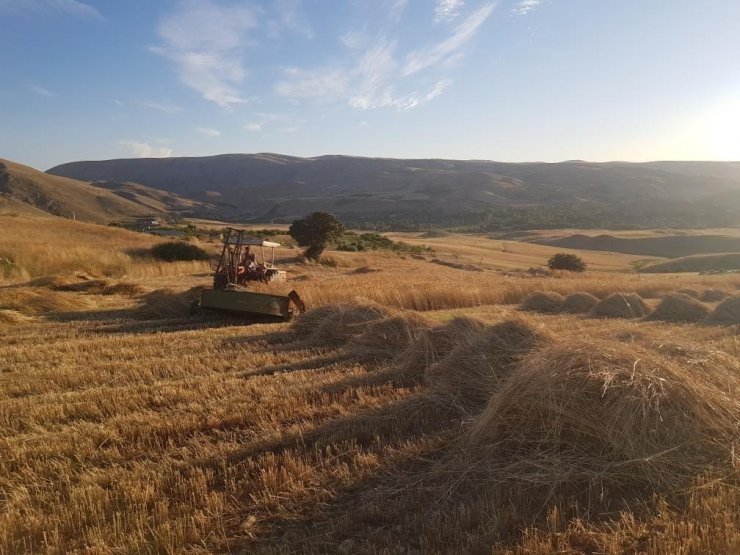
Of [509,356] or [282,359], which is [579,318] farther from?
[282,359]

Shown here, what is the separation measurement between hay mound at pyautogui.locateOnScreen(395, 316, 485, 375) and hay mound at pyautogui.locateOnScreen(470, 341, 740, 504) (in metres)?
2.47

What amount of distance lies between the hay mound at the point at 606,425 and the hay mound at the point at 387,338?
131 inches

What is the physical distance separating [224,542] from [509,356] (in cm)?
471

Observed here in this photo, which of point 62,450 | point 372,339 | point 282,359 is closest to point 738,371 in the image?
point 372,339

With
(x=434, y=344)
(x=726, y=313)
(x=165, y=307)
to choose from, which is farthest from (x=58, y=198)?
(x=726, y=313)

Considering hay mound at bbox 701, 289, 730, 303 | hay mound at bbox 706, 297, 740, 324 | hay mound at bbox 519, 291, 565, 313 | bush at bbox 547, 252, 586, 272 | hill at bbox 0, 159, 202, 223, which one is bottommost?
bush at bbox 547, 252, 586, 272

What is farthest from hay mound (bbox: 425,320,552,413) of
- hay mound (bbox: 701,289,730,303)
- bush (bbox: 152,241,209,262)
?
bush (bbox: 152,241,209,262)

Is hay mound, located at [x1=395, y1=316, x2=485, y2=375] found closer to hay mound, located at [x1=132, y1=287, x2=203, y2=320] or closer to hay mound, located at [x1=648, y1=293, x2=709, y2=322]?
hay mound, located at [x1=648, y1=293, x2=709, y2=322]

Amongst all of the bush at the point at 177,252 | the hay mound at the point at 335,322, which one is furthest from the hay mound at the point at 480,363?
the bush at the point at 177,252

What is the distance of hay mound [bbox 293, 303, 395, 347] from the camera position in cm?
1007

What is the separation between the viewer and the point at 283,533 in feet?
12.5

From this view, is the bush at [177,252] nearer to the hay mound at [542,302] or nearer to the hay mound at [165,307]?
the hay mound at [165,307]

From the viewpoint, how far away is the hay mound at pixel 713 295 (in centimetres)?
1663

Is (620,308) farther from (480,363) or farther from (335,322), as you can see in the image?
(480,363)
